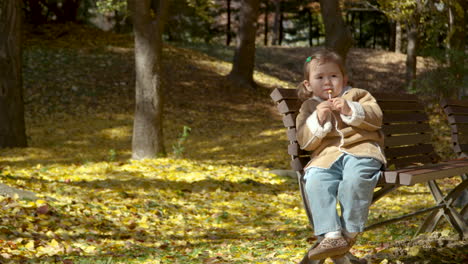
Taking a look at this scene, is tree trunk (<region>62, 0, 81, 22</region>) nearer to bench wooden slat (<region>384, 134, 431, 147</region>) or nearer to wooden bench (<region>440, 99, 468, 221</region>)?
wooden bench (<region>440, 99, 468, 221</region>)

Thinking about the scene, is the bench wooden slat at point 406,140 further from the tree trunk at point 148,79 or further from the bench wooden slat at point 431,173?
the tree trunk at point 148,79

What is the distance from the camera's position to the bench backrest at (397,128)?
394 cm

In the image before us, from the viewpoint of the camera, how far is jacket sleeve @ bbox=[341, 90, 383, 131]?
3654 millimetres

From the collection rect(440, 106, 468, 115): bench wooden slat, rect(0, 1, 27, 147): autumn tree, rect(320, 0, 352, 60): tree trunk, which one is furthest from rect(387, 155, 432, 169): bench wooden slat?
rect(0, 1, 27, 147): autumn tree

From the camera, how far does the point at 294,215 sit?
22.0ft

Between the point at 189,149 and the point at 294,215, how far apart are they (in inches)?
237

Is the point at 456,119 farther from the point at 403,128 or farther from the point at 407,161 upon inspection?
the point at 407,161

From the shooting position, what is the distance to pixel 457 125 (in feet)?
17.7

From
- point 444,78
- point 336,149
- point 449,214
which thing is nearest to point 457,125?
point 449,214

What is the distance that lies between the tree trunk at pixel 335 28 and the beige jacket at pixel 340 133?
7.34m

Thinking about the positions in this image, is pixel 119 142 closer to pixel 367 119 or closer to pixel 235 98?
pixel 235 98

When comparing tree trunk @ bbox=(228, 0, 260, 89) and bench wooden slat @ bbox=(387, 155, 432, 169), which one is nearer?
bench wooden slat @ bbox=(387, 155, 432, 169)

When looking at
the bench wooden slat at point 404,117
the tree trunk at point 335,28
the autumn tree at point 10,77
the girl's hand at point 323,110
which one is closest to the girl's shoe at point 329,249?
the girl's hand at point 323,110

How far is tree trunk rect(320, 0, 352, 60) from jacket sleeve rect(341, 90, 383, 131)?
285 inches
